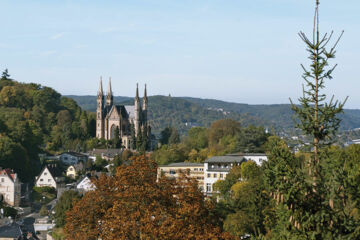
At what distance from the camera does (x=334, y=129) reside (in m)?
14.6

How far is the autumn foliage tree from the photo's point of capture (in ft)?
78.8

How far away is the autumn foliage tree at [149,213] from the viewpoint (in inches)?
946

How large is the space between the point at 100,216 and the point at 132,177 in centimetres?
463

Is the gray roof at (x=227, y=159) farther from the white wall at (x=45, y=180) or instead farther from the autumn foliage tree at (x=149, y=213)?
the autumn foliage tree at (x=149, y=213)

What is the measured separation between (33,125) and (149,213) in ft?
302

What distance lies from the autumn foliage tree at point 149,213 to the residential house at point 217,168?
1427 inches

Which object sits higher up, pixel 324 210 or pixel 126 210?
pixel 324 210

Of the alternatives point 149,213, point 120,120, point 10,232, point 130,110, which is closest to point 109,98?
point 130,110

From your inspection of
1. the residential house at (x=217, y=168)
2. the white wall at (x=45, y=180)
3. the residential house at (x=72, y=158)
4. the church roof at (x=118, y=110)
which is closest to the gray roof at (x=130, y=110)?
the church roof at (x=118, y=110)

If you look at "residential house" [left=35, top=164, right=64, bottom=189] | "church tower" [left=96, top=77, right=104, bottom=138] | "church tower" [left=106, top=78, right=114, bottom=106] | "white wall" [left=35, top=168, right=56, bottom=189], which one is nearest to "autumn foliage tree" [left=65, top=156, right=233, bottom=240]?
"residential house" [left=35, top=164, right=64, bottom=189]

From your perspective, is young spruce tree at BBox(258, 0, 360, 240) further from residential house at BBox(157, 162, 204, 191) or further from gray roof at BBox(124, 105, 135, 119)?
gray roof at BBox(124, 105, 135, 119)

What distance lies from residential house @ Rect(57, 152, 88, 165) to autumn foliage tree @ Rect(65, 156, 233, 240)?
242 ft

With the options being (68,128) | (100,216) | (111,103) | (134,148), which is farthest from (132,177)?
(111,103)

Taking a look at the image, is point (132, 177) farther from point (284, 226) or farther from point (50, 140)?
point (50, 140)
